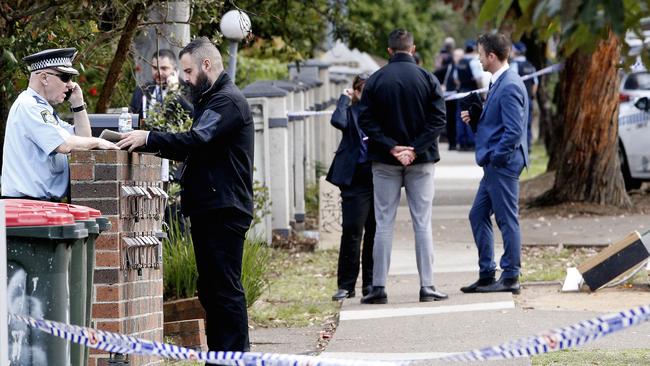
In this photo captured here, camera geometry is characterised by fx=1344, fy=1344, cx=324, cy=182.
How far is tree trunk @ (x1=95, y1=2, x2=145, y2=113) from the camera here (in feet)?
29.4

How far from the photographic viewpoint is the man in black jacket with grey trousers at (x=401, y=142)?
386 inches

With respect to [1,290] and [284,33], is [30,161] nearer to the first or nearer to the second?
[1,290]

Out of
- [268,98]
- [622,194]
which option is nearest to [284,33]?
[268,98]

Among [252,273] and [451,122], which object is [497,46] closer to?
[252,273]

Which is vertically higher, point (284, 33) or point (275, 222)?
point (284, 33)

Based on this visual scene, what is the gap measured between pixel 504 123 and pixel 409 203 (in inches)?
37.0

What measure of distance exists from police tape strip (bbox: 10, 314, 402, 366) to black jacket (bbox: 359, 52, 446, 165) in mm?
4483

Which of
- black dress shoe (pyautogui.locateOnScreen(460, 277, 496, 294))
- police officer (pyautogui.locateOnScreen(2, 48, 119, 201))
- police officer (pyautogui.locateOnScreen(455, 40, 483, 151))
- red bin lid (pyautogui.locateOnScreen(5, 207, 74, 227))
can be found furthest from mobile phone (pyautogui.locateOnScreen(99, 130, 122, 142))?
police officer (pyautogui.locateOnScreen(455, 40, 483, 151))

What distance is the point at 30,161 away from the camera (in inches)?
284

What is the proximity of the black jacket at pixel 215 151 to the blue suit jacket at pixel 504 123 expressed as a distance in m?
3.21

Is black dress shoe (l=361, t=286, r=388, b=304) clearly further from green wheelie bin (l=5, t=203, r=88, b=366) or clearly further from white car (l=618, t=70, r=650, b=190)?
white car (l=618, t=70, r=650, b=190)

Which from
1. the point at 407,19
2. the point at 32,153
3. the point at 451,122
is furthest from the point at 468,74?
the point at 32,153

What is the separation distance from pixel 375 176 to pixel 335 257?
10.4 feet

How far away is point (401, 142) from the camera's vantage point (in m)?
9.78
